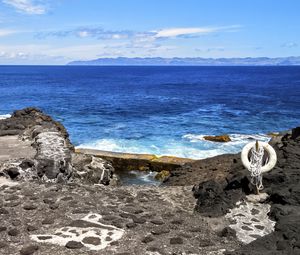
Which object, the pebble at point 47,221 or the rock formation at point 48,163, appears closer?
the pebble at point 47,221

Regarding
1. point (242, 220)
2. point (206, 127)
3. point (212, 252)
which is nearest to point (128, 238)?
point (212, 252)

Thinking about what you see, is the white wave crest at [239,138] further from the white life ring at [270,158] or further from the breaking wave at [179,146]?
the white life ring at [270,158]

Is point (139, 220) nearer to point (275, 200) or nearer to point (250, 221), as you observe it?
point (250, 221)

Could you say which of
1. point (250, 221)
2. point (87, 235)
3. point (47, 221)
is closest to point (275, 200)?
point (250, 221)

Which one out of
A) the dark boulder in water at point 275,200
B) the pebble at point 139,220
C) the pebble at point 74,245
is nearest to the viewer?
the pebble at point 74,245

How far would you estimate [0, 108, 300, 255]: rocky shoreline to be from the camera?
9.01 m

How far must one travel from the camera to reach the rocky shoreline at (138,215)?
9.01m

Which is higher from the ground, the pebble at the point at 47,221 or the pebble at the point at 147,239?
the pebble at the point at 47,221

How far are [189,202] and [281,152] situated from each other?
669 cm

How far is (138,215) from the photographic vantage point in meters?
10.6

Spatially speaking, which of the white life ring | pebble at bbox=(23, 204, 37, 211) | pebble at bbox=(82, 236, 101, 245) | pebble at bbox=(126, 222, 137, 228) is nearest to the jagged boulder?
pebble at bbox=(23, 204, 37, 211)

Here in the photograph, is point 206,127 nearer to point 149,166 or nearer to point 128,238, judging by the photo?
point 149,166

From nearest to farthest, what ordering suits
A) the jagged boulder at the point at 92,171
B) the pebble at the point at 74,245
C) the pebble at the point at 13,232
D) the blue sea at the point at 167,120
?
the pebble at the point at 74,245, the pebble at the point at 13,232, the jagged boulder at the point at 92,171, the blue sea at the point at 167,120

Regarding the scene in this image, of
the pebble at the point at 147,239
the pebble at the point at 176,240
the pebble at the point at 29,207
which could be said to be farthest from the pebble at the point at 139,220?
the pebble at the point at 29,207
